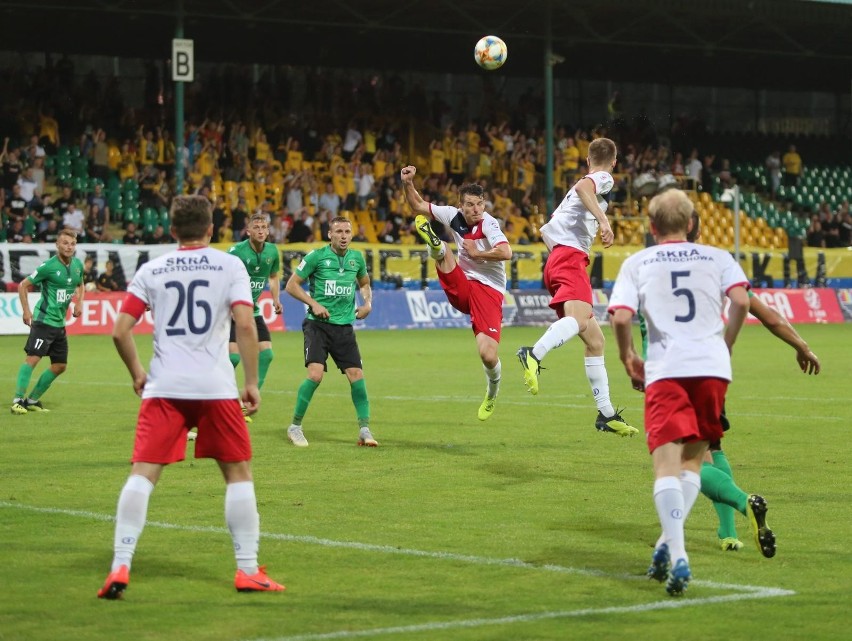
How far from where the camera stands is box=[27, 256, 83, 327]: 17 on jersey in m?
17.1

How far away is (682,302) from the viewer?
7.16 m

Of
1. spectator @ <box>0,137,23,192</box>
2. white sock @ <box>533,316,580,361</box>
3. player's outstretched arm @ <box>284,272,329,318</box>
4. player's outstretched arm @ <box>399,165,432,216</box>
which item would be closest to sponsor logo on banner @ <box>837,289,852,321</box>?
spectator @ <box>0,137,23,192</box>

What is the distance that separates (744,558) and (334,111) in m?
37.3

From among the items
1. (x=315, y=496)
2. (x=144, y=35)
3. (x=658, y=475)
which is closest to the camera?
(x=658, y=475)

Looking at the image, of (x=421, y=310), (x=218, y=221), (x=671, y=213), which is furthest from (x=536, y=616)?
(x=218, y=221)

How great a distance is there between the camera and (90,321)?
103ft

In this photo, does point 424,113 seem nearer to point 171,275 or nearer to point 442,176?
point 442,176

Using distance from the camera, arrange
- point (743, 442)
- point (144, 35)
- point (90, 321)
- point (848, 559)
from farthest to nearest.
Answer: point (144, 35)
point (90, 321)
point (743, 442)
point (848, 559)

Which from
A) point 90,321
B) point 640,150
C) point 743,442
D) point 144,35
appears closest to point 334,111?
point 144,35

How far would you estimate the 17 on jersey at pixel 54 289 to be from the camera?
56.1ft

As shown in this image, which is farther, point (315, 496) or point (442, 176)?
point (442, 176)

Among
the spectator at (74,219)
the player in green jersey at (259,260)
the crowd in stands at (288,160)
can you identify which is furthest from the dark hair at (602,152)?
the spectator at (74,219)

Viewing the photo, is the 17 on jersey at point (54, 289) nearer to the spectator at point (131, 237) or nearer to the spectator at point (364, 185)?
the spectator at point (131, 237)

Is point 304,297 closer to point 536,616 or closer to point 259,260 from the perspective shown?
point 259,260
